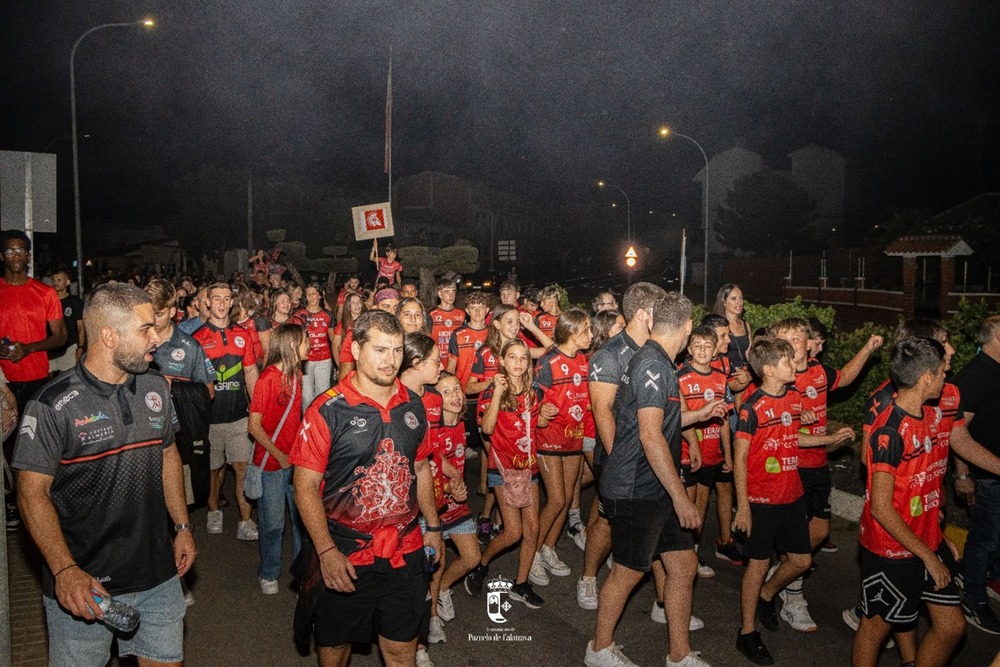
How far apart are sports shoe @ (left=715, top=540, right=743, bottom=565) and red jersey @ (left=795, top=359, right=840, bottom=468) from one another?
1.20 m

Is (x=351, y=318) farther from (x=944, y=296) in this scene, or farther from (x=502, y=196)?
(x=502, y=196)

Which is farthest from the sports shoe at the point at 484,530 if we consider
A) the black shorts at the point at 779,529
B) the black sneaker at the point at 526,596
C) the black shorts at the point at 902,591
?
the black shorts at the point at 902,591

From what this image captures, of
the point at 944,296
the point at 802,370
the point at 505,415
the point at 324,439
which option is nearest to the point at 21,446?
the point at 324,439

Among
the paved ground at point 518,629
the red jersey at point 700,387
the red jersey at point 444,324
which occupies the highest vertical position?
the red jersey at point 444,324

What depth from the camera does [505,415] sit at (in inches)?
220

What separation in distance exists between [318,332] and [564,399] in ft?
17.7

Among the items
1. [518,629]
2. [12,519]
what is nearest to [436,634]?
[518,629]

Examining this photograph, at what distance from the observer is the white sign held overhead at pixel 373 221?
18.1 metres

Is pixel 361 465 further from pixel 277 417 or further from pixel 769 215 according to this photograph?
pixel 769 215

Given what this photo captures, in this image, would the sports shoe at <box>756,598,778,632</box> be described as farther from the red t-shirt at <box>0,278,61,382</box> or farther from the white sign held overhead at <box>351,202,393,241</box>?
the white sign held overhead at <box>351,202,393,241</box>

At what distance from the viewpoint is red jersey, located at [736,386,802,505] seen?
484cm

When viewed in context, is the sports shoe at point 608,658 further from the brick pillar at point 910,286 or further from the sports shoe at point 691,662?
the brick pillar at point 910,286

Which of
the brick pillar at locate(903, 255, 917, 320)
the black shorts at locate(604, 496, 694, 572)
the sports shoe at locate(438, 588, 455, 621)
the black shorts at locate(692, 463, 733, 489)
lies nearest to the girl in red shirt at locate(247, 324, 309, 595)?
the sports shoe at locate(438, 588, 455, 621)

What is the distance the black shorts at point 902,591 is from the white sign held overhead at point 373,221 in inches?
608
